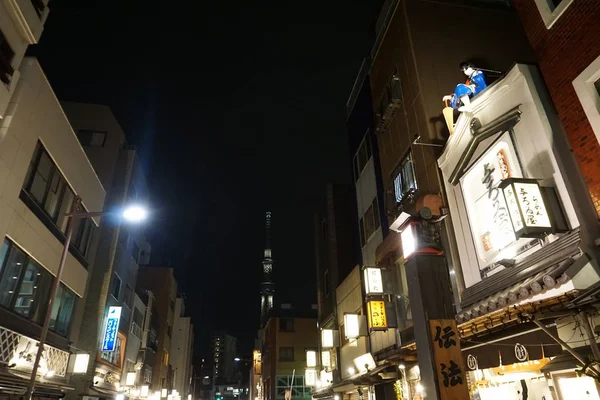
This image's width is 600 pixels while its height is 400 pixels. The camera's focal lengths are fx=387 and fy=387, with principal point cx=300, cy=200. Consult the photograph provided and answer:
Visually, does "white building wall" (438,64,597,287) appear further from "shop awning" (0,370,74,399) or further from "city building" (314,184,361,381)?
"city building" (314,184,361,381)

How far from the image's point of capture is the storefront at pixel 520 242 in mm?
8953

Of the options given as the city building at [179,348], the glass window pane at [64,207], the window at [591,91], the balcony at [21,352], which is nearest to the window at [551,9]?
the window at [591,91]

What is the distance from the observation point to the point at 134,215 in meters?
16.7

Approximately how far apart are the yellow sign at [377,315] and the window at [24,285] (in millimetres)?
16228

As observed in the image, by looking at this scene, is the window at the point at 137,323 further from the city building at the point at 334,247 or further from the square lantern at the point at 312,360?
the city building at the point at 334,247

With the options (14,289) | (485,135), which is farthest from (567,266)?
(14,289)

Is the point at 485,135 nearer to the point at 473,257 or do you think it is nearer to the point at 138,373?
the point at 473,257

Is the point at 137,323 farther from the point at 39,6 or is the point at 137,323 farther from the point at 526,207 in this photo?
the point at 526,207

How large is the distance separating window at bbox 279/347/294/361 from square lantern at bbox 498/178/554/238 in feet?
193

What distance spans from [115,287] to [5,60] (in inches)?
802

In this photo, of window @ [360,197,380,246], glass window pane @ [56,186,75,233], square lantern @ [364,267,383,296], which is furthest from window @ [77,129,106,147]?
square lantern @ [364,267,383,296]

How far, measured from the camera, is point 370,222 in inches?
998

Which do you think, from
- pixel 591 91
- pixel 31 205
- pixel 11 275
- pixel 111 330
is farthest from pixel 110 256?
pixel 591 91

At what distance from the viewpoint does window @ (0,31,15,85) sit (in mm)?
14352
